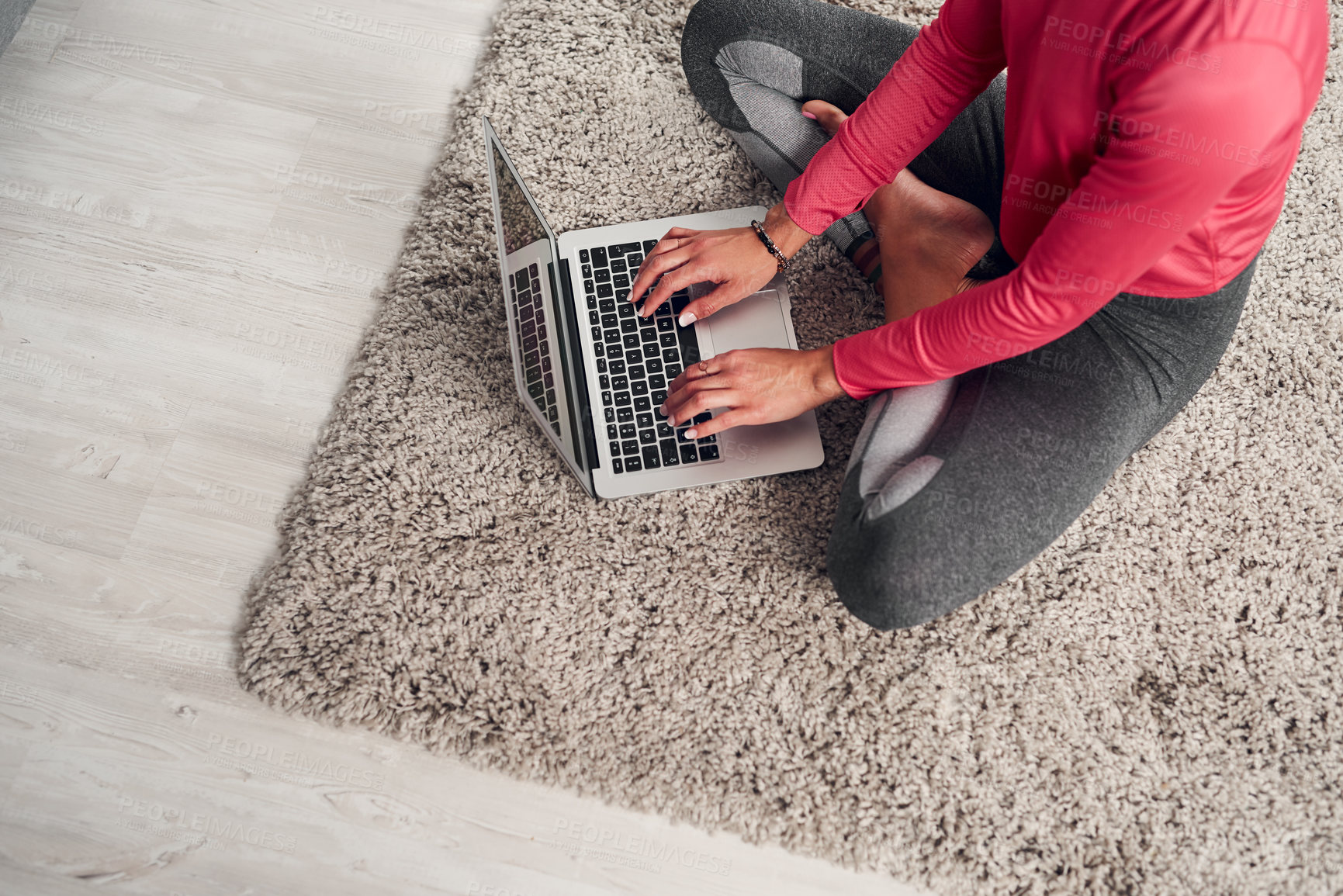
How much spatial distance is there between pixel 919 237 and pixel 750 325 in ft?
0.87

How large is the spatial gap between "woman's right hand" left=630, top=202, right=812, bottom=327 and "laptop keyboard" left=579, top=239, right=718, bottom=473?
51 mm

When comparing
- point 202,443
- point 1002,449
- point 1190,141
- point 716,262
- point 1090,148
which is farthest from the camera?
point 202,443

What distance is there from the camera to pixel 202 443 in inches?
47.1

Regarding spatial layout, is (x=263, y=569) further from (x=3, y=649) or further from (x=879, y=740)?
(x=879, y=740)

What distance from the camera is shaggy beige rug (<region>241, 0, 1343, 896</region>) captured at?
1069mm

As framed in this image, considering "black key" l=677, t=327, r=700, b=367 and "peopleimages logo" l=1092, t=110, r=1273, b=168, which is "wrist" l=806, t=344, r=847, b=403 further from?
"peopleimages logo" l=1092, t=110, r=1273, b=168

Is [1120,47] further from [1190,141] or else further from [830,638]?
[830,638]

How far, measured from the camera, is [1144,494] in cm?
118

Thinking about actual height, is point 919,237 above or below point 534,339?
above

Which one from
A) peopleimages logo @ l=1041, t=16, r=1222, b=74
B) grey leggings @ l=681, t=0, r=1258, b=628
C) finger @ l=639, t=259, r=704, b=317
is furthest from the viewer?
finger @ l=639, t=259, r=704, b=317

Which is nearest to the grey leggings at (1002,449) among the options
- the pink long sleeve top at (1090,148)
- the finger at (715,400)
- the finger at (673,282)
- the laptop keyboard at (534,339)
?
the pink long sleeve top at (1090,148)

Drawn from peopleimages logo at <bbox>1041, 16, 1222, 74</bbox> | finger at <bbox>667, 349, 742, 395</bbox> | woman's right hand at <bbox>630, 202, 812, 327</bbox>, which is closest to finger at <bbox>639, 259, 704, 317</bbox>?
woman's right hand at <bbox>630, 202, 812, 327</bbox>

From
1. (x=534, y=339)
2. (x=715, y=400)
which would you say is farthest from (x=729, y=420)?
(x=534, y=339)

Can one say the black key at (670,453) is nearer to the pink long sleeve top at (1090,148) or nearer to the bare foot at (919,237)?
the pink long sleeve top at (1090,148)
